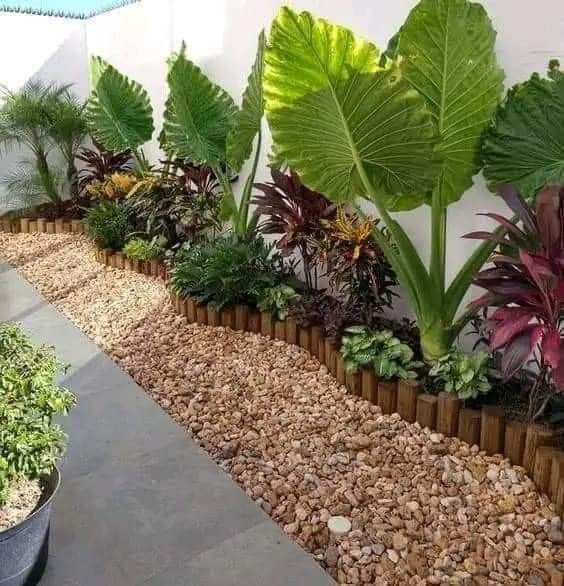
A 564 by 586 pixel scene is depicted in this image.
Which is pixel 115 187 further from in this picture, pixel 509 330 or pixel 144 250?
pixel 509 330

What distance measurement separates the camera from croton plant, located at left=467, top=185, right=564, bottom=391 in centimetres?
194

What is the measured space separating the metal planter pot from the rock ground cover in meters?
0.75

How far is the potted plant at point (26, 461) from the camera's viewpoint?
5.08ft

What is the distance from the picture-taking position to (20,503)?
1.66 metres

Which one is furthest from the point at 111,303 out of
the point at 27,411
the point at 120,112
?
the point at 27,411

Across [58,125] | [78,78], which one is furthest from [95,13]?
[58,125]

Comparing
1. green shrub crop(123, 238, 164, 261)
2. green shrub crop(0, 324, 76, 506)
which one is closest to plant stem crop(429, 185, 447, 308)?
green shrub crop(0, 324, 76, 506)

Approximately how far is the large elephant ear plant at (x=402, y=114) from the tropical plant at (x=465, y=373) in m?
0.14

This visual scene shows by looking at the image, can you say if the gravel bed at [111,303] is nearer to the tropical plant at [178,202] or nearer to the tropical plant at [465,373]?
the tropical plant at [178,202]

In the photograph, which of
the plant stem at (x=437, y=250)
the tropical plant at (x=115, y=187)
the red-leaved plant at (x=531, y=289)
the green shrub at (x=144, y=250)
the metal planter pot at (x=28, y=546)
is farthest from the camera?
the tropical plant at (x=115, y=187)

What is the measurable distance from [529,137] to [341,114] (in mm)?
782

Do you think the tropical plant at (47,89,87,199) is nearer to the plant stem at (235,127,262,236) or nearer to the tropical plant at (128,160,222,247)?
the tropical plant at (128,160,222,247)

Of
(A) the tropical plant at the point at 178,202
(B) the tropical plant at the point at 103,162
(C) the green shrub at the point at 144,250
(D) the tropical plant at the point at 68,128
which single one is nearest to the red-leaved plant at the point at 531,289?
(A) the tropical plant at the point at 178,202

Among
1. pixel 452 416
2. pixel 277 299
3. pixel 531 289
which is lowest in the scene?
pixel 452 416
